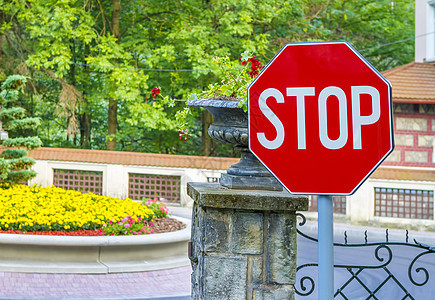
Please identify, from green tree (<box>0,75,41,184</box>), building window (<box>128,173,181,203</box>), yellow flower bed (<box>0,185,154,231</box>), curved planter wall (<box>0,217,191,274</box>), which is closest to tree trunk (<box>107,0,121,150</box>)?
building window (<box>128,173,181,203</box>)

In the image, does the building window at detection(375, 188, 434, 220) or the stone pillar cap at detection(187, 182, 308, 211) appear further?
the building window at detection(375, 188, 434, 220)

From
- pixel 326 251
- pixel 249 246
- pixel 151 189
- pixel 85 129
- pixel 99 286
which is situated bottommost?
pixel 99 286

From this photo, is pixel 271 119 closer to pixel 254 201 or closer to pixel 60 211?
pixel 254 201

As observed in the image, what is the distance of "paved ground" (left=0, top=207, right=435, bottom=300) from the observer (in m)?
7.85

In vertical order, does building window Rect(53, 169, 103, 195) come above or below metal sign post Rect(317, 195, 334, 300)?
below

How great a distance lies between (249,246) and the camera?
169 inches

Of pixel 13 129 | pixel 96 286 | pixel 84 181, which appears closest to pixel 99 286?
pixel 96 286

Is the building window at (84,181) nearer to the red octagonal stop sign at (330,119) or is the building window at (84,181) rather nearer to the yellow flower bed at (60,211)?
the yellow flower bed at (60,211)

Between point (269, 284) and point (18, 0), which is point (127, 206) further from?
point (18, 0)

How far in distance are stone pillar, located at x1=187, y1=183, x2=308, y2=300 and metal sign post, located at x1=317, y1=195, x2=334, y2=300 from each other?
164 cm

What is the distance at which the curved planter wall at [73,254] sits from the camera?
895 cm

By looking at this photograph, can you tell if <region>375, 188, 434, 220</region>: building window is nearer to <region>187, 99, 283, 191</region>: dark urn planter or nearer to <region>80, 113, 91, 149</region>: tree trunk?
<region>187, 99, 283, 191</region>: dark urn planter

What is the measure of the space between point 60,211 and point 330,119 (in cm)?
829

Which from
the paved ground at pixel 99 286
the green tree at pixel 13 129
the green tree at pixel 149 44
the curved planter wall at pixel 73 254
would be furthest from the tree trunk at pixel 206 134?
the paved ground at pixel 99 286
